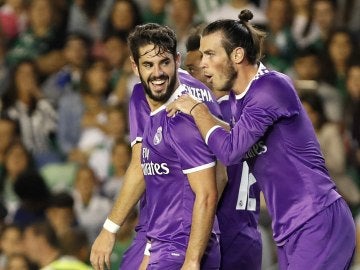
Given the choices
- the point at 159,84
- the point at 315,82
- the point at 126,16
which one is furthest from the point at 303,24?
the point at 159,84

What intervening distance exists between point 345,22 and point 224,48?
449cm

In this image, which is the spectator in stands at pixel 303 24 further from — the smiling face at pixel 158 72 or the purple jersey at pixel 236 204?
the smiling face at pixel 158 72

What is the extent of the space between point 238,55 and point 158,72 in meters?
0.42

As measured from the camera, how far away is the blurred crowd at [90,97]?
367 inches

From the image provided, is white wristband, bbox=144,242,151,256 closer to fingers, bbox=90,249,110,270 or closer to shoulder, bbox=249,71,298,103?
fingers, bbox=90,249,110,270

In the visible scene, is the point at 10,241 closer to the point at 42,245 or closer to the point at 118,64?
the point at 42,245

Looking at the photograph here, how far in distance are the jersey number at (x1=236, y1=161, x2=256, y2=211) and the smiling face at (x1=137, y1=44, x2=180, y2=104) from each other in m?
0.78

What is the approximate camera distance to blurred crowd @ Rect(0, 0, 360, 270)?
9328 mm

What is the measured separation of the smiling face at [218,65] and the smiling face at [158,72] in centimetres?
17

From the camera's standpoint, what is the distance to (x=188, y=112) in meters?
5.80

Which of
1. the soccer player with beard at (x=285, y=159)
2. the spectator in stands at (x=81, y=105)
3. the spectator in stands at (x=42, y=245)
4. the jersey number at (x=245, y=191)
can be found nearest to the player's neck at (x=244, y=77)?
the soccer player with beard at (x=285, y=159)

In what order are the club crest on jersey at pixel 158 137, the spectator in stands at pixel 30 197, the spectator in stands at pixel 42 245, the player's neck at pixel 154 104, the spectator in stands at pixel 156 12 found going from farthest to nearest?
the spectator in stands at pixel 156 12, the spectator in stands at pixel 30 197, the spectator in stands at pixel 42 245, the player's neck at pixel 154 104, the club crest on jersey at pixel 158 137

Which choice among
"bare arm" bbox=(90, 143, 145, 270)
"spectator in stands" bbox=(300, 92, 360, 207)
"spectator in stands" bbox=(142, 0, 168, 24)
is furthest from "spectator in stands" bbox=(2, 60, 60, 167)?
"bare arm" bbox=(90, 143, 145, 270)

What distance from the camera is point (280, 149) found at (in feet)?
19.3
